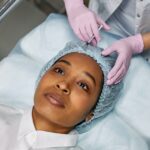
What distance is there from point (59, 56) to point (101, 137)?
0.34m

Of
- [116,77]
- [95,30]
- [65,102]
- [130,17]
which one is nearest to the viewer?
[65,102]

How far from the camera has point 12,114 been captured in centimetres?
148

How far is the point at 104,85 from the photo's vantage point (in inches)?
53.8

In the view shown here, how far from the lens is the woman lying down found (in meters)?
1.29

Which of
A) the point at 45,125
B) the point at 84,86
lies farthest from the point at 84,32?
the point at 45,125

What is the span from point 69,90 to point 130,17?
A: 0.47 metres

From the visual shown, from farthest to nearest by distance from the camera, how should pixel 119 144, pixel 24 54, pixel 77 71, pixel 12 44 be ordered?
→ 1. pixel 12 44
2. pixel 24 54
3. pixel 119 144
4. pixel 77 71

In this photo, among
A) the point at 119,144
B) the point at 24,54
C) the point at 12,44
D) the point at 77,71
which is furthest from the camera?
the point at 12,44

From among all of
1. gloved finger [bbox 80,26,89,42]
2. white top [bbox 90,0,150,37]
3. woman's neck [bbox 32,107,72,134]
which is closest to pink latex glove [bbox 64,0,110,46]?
gloved finger [bbox 80,26,89,42]

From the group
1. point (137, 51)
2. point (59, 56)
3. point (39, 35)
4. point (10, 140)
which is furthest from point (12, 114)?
point (137, 51)

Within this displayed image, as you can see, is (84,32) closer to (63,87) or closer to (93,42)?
(93,42)

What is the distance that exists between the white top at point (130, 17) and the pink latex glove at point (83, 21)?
0.10 m

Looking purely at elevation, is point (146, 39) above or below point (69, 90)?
below

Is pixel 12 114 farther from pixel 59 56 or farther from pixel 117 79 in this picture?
pixel 117 79
